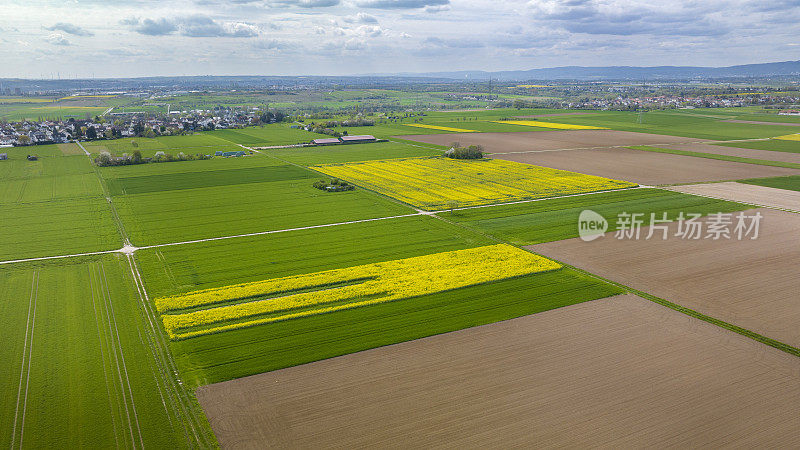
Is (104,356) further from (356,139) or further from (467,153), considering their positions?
(356,139)

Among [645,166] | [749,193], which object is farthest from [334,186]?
[749,193]

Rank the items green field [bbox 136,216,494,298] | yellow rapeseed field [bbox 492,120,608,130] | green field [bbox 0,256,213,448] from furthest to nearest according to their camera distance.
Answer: yellow rapeseed field [bbox 492,120,608,130] < green field [bbox 136,216,494,298] < green field [bbox 0,256,213,448]

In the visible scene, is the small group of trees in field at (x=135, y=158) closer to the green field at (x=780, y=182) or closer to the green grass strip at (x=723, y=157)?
the green grass strip at (x=723, y=157)

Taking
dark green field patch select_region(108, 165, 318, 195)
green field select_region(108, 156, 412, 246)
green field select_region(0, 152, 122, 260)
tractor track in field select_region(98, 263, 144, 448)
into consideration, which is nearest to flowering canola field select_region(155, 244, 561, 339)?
tractor track in field select_region(98, 263, 144, 448)

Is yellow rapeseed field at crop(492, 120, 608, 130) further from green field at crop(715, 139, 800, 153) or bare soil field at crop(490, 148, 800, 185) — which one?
bare soil field at crop(490, 148, 800, 185)

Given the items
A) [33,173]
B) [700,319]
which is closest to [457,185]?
[700,319]

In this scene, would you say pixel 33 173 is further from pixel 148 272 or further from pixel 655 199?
pixel 655 199
